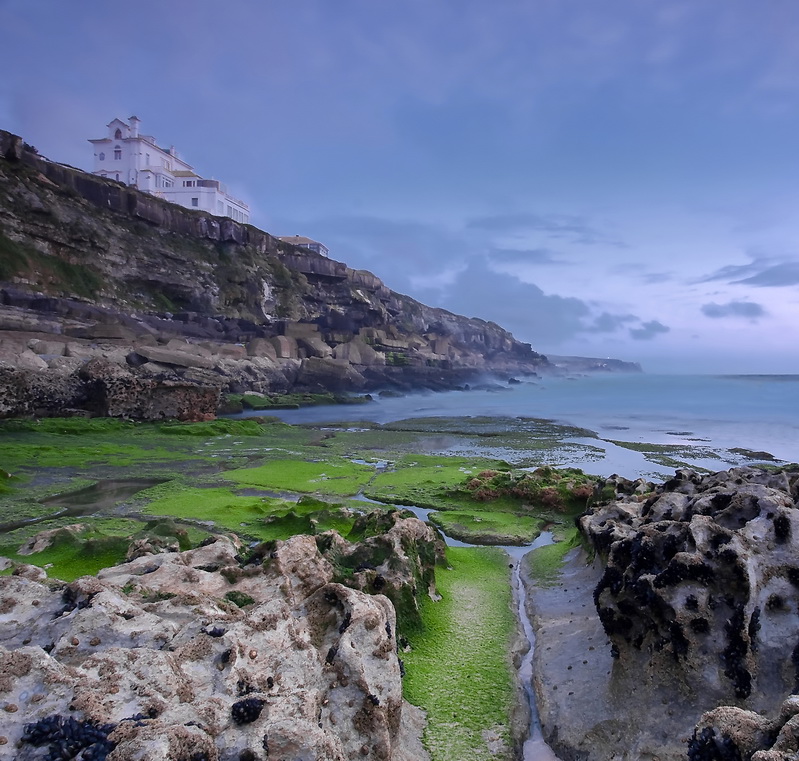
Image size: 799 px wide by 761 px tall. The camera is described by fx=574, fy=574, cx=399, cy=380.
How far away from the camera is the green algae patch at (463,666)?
6.53 metres

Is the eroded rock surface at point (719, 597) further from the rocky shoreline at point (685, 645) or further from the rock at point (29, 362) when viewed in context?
the rock at point (29, 362)

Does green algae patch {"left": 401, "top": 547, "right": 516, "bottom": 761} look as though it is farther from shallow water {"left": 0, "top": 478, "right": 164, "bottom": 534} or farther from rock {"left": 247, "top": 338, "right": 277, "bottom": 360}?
rock {"left": 247, "top": 338, "right": 277, "bottom": 360}

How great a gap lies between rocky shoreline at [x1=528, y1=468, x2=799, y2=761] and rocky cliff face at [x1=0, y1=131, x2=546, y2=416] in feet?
119

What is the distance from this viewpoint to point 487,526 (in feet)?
51.6

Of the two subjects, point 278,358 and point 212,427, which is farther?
point 278,358

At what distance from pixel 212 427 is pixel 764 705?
31.9 m

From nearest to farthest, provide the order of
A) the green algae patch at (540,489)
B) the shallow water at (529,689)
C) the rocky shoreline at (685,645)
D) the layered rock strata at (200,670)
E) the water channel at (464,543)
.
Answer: the layered rock strata at (200,670)
the rocky shoreline at (685,645)
the shallow water at (529,689)
the water channel at (464,543)
the green algae patch at (540,489)

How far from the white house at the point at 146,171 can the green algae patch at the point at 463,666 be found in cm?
9751

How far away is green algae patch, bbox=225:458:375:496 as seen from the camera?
20406mm

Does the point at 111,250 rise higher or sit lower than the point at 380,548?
higher

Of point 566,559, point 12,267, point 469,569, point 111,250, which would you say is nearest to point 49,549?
point 469,569

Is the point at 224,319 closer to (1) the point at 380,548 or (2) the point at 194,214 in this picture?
(2) the point at 194,214

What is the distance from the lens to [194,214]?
77312 millimetres

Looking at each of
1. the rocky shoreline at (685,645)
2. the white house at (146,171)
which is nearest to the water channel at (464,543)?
the rocky shoreline at (685,645)
